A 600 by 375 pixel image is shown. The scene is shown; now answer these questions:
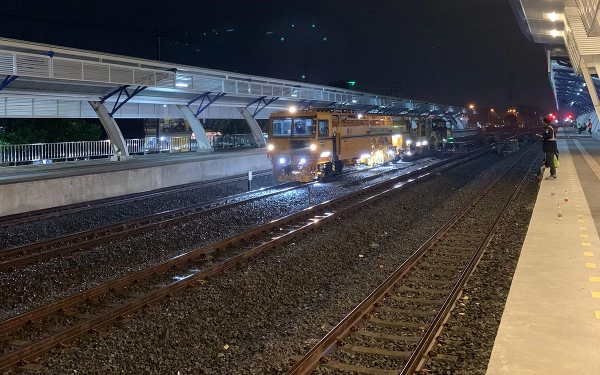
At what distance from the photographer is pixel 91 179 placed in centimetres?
1880

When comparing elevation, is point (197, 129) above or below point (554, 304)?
above

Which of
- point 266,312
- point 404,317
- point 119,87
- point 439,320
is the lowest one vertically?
point 266,312

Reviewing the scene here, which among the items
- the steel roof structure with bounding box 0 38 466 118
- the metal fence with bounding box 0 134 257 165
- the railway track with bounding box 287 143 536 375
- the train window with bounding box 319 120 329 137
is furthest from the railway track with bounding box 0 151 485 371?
the metal fence with bounding box 0 134 257 165

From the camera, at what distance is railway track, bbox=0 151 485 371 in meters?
6.67

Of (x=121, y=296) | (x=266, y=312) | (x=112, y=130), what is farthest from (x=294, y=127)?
(x=266, y=312)

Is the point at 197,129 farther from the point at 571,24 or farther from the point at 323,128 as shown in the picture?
the point at 571,24

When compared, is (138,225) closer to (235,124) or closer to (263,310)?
(263,310)

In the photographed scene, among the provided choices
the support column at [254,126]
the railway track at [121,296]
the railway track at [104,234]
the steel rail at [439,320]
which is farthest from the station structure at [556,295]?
the support column at [254,126]

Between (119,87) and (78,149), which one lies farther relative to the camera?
(78,149)

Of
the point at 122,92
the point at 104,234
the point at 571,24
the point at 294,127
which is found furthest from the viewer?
the point at 571,24

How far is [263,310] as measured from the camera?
819cm

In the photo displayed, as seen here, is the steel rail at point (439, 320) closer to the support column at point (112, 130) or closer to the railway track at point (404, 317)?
the railway track at point (404, 317)

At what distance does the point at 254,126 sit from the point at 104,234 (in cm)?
2452

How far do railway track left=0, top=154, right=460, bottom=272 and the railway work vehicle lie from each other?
431cm
